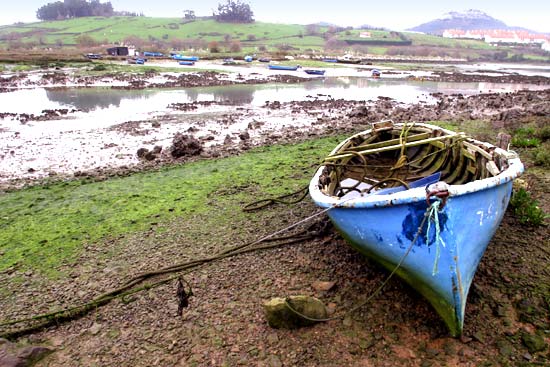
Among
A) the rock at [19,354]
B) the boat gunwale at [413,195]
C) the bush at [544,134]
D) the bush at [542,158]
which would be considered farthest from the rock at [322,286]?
the bush at [544,134]

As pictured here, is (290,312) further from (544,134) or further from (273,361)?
(544,134)

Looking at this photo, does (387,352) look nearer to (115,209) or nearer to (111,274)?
(111,274)

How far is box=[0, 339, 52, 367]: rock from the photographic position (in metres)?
4.22

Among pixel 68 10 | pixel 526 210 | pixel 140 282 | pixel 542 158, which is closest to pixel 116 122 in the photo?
pixel 140 282

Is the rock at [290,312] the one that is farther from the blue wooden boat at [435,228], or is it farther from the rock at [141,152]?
the rock at [141,152]

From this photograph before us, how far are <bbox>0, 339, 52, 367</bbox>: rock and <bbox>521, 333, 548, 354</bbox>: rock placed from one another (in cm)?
541

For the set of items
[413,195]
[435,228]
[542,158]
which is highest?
[413,195]

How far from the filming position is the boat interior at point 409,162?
6301 mm

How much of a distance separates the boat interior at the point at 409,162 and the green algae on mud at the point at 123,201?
81.4 inches

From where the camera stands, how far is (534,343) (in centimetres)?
419

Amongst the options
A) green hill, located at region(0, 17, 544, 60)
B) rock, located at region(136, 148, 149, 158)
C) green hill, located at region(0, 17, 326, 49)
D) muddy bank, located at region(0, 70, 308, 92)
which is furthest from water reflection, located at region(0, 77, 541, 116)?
green hill, located at region(0, 17, 326, 49)

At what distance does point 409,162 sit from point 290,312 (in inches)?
171

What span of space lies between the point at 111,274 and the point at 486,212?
5368mm

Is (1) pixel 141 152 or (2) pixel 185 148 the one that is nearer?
(1) pixel 141 152
